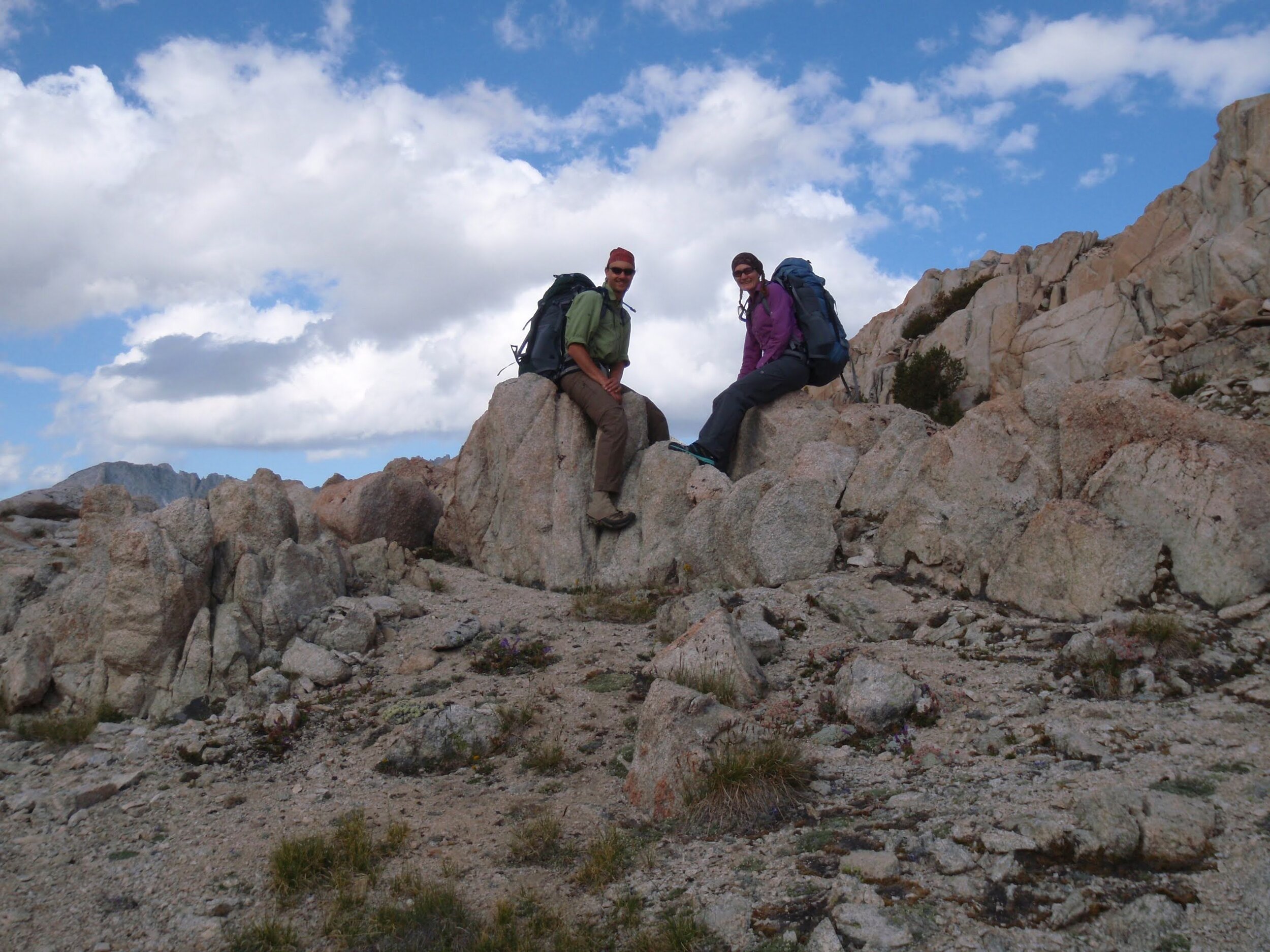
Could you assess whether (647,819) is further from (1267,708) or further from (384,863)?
(1267,708)

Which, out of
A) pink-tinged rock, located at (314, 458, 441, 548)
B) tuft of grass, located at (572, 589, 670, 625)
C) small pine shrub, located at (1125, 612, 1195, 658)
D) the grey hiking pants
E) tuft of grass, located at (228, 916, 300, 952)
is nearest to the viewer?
tuft of grass, located at (228, 916, 300, 952)

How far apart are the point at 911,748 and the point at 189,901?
15.3 feet

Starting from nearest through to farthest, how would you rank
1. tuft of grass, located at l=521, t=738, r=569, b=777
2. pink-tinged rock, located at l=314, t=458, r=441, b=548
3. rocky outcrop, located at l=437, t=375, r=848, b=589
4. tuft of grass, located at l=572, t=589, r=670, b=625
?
tuft of grass, located at l=521, t=738, r=569, b=777, tuft of grass, located at l=572, t=589, r=670, b=625, rocky outcrop, located at l=437, t=375, r=848, b=589, pink-tinged rock, located at l=314, t=458, r=441, b=548

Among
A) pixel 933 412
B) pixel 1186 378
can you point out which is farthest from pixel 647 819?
pixel 933 412

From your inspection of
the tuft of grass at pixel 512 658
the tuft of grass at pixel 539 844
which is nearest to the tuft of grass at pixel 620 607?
the tuft of grass at pixel 512 658

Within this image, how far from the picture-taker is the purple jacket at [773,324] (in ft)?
40.3

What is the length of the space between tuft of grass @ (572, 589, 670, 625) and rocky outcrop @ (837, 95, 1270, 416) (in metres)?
14.2

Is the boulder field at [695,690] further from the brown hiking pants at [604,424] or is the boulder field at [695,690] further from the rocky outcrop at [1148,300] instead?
the rocky outcrop at [1148,300]

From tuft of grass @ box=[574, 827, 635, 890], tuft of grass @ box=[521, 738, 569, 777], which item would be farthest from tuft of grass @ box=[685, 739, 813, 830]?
tuft of grass @ box=[521, 738, 569, 777]

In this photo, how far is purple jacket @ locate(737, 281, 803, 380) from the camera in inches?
484

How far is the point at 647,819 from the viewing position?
5738 mm

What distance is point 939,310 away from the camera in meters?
49.5

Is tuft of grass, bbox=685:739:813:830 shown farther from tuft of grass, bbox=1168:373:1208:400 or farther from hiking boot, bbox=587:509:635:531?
tuft of grass, bbox=1168:373:1208:400

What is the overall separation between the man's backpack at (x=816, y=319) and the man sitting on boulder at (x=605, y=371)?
2307 mm
